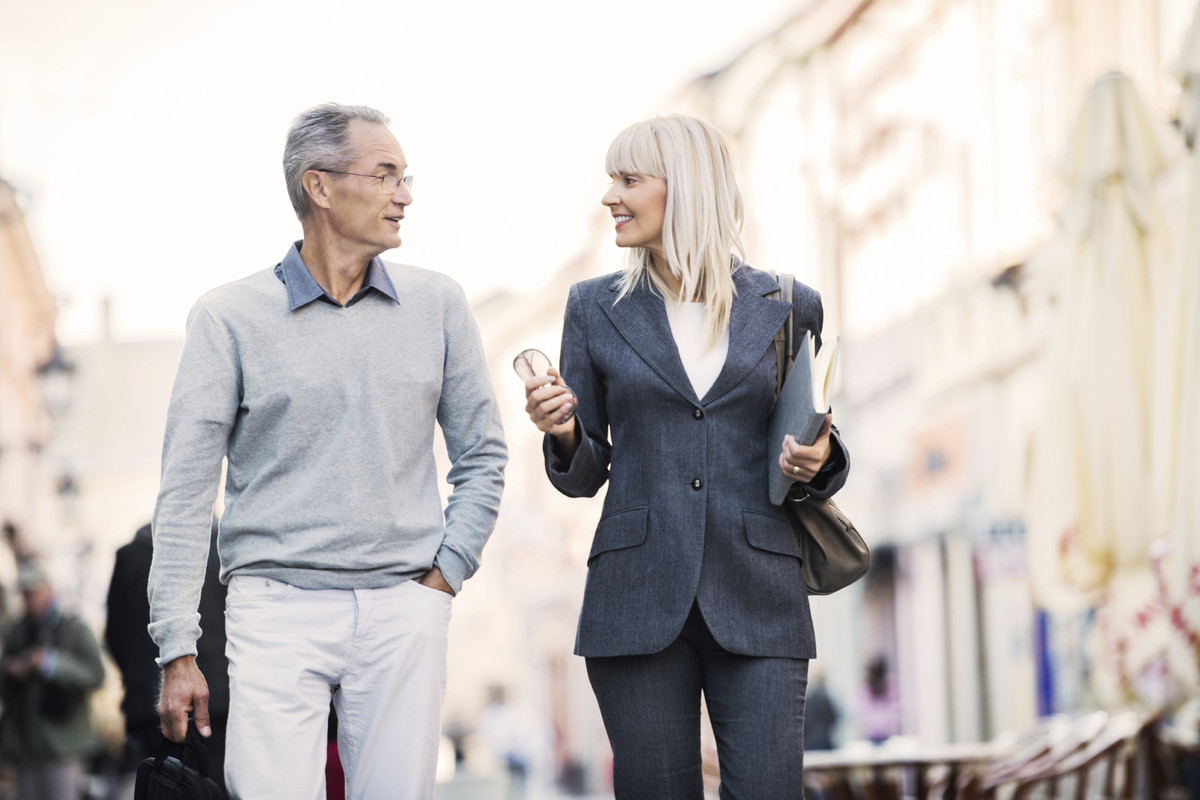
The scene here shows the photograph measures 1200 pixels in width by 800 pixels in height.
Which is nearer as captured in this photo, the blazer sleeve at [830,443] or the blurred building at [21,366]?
the blazer sleeve at [830,443]

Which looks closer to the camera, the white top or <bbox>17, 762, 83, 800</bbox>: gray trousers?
the white top

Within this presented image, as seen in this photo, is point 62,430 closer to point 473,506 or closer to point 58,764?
point 58,764

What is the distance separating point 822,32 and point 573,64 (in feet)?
7.81

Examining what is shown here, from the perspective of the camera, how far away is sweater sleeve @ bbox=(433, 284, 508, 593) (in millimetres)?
3047

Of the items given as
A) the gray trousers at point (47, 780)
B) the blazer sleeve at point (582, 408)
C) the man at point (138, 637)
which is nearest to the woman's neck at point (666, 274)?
the blazer sleeve at point (582, 408)

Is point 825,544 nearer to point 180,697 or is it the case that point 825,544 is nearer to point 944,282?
point 180,697

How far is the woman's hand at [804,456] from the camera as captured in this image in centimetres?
266

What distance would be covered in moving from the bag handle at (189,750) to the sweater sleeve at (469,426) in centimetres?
61

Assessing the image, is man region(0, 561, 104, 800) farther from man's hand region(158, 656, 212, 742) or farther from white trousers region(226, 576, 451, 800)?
white trousers region(226, 576, 451, 800)

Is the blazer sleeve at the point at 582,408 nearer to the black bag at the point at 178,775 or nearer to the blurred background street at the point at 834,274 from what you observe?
the black bag at the point at 178,775

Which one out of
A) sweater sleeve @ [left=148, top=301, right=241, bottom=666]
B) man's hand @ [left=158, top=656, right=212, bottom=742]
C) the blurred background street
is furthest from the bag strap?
the blurred background street

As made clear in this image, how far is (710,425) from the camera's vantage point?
2891 millimetres

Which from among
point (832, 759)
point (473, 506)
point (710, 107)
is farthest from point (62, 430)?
point (473, 506)

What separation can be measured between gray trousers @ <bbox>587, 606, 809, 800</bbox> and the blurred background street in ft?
12.1
